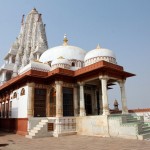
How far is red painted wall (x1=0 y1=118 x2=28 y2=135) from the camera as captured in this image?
15.3 m

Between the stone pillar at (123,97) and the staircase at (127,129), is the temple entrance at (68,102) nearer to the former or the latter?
the staircase at (127,129)

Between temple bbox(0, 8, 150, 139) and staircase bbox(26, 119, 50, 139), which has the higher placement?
Result: temple bbox(0, 8, 150, 139)

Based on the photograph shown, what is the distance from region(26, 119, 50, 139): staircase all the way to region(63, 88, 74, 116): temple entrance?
216 centimetres

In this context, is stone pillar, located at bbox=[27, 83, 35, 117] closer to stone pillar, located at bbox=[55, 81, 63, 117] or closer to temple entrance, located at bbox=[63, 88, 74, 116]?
stone pillar, located at bbox=[55, 81, 63, 117]

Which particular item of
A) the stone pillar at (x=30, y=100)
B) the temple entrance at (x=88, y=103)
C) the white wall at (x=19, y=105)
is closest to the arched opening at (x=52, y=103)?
the stone pillar at (x=30, y=100)

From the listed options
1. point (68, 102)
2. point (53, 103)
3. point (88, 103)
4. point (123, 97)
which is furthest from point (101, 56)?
point (53, 103)

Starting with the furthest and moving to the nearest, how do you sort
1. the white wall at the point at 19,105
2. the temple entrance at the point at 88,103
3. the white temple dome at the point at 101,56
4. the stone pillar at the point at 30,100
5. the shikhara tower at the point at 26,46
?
1. the shikhara tower at the point at 26,46
2. the temple entrance at the point at 88,103
3. the white temple dome at the point at 101,56
4. the white wall at the point at 19,105
5. the stone pillar at the point at 30,100

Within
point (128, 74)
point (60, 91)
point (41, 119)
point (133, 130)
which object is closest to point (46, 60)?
point (60, 91)

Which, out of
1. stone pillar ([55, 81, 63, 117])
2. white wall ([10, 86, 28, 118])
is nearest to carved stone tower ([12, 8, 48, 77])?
white wall ([10, 86, 28, 118])

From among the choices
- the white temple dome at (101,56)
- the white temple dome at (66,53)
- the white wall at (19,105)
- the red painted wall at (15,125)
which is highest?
the white temple dome at (66,53)

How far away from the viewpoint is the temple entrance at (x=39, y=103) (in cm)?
1585

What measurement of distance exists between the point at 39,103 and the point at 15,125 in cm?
370

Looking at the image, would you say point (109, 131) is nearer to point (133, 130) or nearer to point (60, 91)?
point (133, 130)

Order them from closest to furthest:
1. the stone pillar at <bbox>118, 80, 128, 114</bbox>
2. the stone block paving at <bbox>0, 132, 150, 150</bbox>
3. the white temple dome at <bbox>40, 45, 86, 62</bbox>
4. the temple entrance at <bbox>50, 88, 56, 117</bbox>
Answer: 1. the stone block paving at <bbox>0, 132, 150, 150</bbox>
2. the stone pillar at <bbox>118, 80, 128, 114</bbox>
3. the temple entrance at <bbox>50, 88, 56, 117</bbox>
4. the white temple dome at <bbox>40, 45, 86, 62</bbox>
